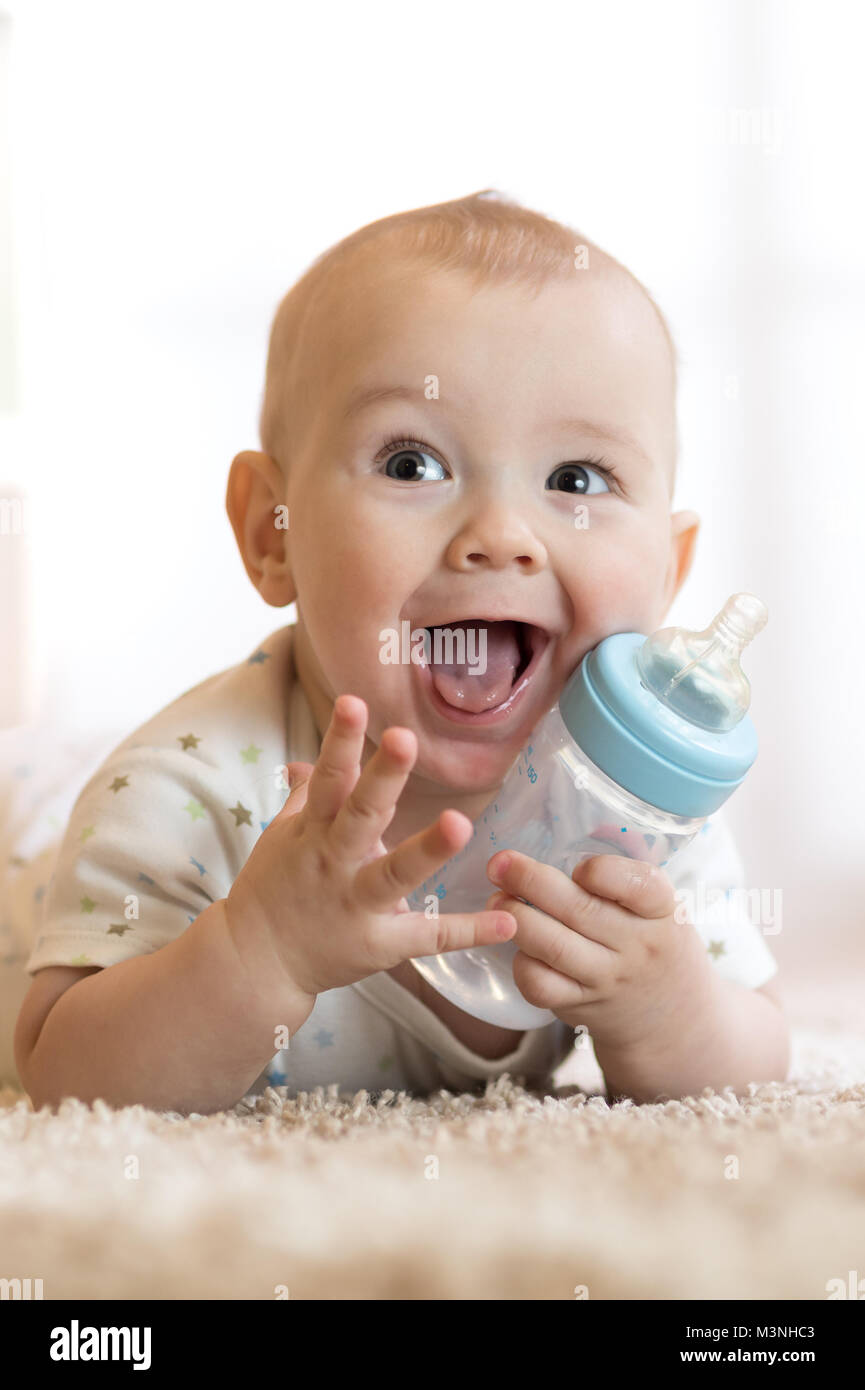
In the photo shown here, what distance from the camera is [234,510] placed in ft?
3.84

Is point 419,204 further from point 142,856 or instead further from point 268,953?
point 268,953

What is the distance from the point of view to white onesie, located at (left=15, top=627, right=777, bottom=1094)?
984 millimetres

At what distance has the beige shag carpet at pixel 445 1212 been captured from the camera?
49 centimetres

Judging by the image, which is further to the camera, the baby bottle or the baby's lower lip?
the baby's lower lip

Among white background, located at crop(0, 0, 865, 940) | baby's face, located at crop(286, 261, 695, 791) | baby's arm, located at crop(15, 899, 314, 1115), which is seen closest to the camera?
baby's arm, located at crop(15, 899, 314, 1115)

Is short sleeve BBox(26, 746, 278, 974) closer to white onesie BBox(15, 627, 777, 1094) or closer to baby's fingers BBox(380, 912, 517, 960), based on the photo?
white onesie BBox(15, 627, 777, 1094)

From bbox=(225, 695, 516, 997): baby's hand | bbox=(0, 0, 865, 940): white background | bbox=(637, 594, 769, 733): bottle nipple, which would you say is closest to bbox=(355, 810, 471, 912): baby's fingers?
bbox=(225, 695, 516, 997): baby's hand

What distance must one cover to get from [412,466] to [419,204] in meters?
1.92

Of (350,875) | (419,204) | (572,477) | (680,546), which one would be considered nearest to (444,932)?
(350,875)

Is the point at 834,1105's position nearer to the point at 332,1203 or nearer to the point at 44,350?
the point at 332,1203

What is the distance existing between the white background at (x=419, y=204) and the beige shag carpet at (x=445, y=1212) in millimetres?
1943

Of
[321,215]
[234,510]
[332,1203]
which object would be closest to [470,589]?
[234,510]
